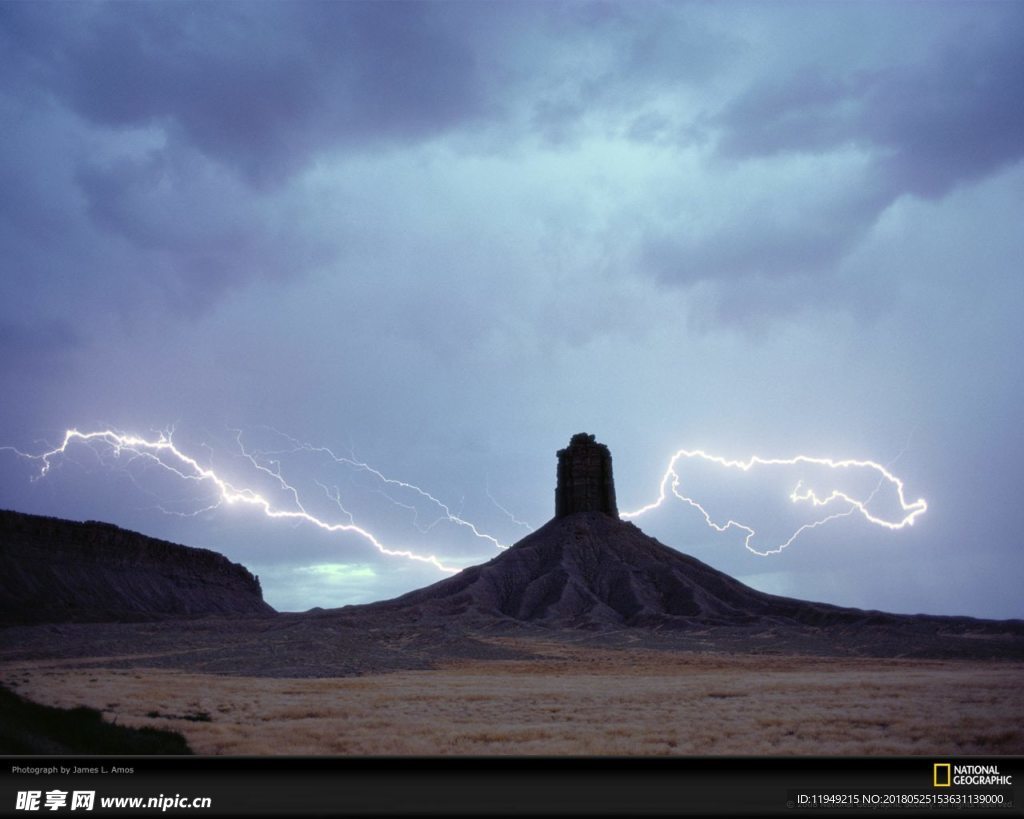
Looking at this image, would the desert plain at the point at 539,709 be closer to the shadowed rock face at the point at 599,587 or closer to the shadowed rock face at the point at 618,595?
the shadowed rock face at the point at 618,595

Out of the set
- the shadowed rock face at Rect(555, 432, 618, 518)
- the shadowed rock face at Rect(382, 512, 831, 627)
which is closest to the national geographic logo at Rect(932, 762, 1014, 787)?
the shadowed rock face at Rect(382, 512, 831, 627)

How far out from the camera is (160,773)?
772 cm

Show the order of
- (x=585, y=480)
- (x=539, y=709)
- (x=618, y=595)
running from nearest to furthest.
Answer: (x=539, y=709) → (x=618, y=595) → (x=585, y=480)

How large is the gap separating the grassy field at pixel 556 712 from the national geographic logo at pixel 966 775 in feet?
21.4

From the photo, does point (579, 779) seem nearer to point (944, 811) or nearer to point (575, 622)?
point (944, 811)

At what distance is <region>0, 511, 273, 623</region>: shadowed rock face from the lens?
250 ft

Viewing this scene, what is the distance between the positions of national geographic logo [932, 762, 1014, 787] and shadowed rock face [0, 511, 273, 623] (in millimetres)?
82748

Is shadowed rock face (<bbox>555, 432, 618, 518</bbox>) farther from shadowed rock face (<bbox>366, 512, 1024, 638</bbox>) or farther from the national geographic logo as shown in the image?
the national geographic logo

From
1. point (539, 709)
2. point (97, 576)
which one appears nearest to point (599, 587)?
point (97, 576)

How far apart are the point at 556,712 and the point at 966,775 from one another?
14.6 meters

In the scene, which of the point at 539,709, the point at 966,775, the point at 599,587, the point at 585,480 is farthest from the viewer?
the point at 585,480

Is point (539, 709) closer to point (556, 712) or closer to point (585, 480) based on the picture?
point (556, 712)

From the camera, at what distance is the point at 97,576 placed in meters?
87.6

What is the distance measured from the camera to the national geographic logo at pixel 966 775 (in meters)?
7.69
